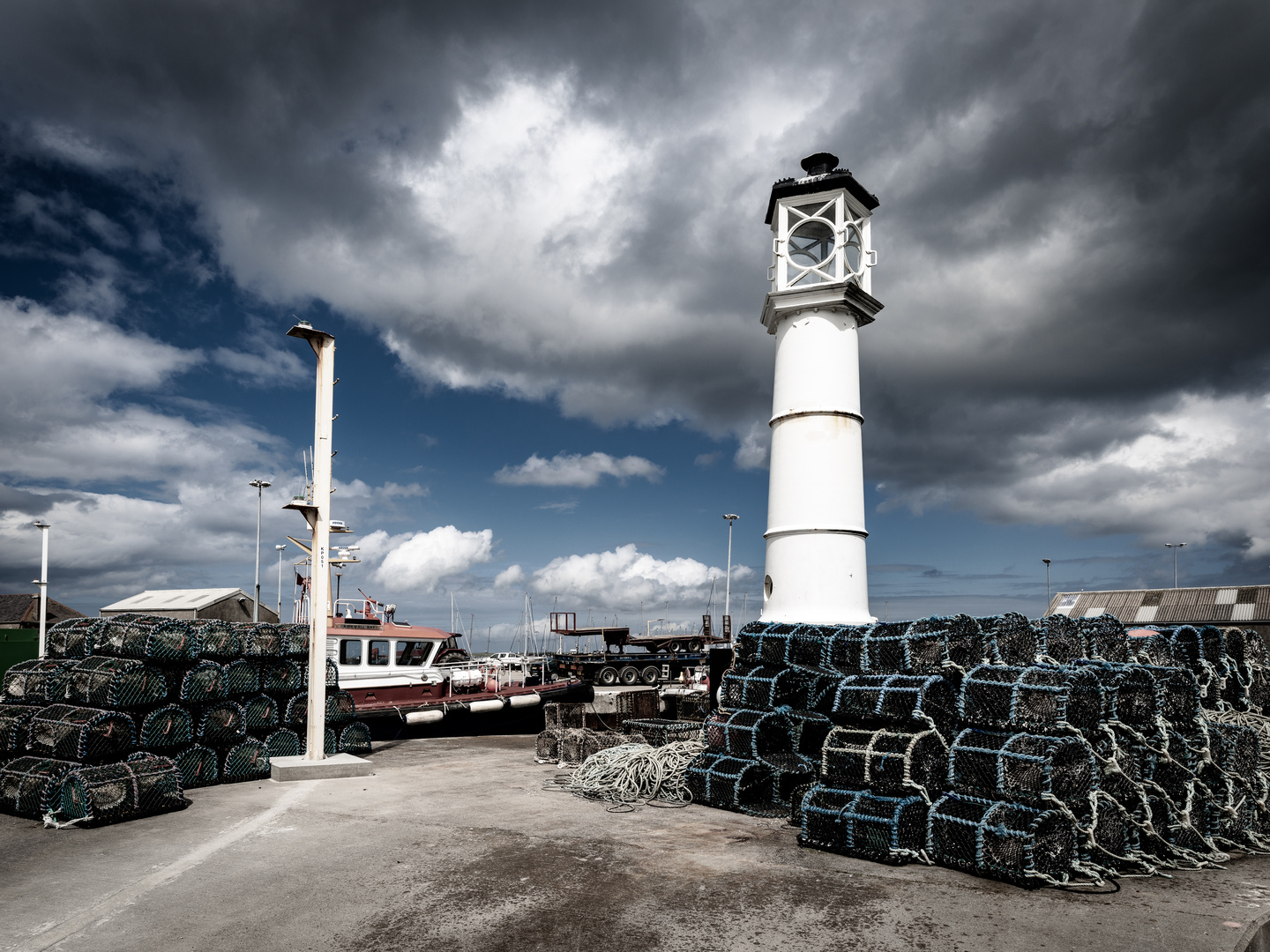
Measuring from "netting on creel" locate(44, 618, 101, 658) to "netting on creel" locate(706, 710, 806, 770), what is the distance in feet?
25.7

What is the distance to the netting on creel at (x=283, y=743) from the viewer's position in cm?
1034

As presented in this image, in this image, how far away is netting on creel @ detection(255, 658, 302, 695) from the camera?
1064 centimetres

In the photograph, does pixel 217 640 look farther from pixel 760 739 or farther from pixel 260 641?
pixel 760 739

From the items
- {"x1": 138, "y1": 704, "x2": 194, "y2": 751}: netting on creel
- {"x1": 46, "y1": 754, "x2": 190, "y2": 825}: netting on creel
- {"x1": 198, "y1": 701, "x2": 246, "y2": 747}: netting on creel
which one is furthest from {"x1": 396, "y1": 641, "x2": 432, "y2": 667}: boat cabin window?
{"x1": 46, "y1": 754, "x2": 190, "y2": 825}: netting on creel

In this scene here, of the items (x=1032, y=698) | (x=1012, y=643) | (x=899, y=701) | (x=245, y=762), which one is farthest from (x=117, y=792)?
(x=1012, y=643)

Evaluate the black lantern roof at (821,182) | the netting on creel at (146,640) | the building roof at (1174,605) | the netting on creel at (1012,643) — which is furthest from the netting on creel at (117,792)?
the building roof at (1174,605)

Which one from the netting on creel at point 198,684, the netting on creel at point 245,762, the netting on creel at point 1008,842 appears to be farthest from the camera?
the netting on creel at point 245,762

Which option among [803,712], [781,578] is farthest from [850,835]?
[781,578]

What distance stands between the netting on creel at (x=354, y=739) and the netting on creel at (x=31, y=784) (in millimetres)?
3907

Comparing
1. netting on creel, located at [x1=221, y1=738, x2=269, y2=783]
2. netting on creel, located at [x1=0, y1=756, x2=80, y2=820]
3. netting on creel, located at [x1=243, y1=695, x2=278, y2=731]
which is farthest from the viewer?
netting on creel, located at [x1=243, y1=695, x2=278, y2=731]

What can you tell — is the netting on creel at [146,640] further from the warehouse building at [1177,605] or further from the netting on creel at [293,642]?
the warehouse building at [1177,605]

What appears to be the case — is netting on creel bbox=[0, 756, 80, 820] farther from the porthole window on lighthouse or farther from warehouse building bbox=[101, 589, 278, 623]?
warehouse building bbox=[101, 589, 278, 623]

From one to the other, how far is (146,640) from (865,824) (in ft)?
27.3

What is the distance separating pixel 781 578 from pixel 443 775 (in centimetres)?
521
